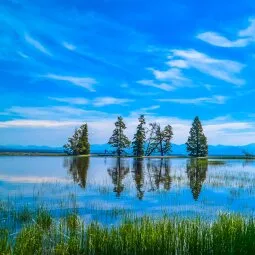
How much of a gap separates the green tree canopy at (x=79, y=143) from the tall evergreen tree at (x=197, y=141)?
2165 centimetres

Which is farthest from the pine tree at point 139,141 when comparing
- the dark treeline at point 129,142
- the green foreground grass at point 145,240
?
the green foreground grass at point 145,240

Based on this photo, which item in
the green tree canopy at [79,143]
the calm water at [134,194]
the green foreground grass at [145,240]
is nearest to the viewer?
the green foreground grass at [145,240]

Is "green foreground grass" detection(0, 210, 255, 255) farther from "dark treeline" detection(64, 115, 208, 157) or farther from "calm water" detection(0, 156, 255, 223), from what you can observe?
"dark treeline" detection(64, 115, 208, 157)

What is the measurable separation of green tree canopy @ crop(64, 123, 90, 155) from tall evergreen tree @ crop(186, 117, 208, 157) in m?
21.6

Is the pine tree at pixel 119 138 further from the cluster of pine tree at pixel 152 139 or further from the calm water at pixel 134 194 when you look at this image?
the calm water at pixel 134 194

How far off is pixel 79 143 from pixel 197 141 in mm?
24895

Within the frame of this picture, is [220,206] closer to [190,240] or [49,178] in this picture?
[190,240]

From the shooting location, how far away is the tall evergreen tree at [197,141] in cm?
9094

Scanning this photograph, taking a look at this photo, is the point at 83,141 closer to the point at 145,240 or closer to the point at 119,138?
the point at 119,138

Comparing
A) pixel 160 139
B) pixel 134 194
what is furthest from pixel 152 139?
pixel 134 194

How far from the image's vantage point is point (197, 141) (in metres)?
91.1

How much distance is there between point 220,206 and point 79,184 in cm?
1309

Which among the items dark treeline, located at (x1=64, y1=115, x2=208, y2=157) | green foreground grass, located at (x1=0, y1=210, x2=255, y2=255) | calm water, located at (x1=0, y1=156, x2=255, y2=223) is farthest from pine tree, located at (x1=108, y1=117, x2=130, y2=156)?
green foreground grass, located at (x1=0, y1=210, x2=255, y2=255)

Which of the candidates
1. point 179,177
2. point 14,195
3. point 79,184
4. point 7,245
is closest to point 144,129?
point 179,177
